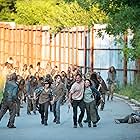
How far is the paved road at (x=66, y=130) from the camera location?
18.8 meters

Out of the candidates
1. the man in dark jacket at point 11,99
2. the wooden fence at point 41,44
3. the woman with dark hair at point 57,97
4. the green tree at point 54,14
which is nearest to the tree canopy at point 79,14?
the green tree at point 54,14

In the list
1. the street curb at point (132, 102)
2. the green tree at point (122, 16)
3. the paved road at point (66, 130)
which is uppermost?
A: the green tree at point (122, 16)

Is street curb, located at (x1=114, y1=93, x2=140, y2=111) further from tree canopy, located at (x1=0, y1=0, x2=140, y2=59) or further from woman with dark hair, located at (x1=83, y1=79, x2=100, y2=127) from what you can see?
woman with dark hair, located at (x1=83, y1=79, x2=100, y2=127)

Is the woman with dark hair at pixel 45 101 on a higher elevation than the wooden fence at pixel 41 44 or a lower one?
lower

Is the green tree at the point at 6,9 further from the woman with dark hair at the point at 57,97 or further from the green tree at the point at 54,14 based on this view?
the woman with dark hair at the point at 57,97

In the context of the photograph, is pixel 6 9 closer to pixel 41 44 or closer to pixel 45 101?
pixel 41 44

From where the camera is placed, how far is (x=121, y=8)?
15609 millimetres

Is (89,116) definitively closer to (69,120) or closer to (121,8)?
(69,120)

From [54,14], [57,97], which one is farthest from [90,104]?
[54,14]

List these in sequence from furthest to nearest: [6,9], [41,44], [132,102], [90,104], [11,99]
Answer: [6,9] → [41,44] → [132,102] → [90,104] → [11,99]

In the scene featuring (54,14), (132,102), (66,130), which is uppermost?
(54,14)

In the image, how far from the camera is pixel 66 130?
20.7m

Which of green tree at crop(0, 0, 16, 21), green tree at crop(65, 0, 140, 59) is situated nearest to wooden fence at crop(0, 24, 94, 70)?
green tree at crop(0, 0, 16, 21)

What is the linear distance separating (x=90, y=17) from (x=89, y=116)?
21.5m
